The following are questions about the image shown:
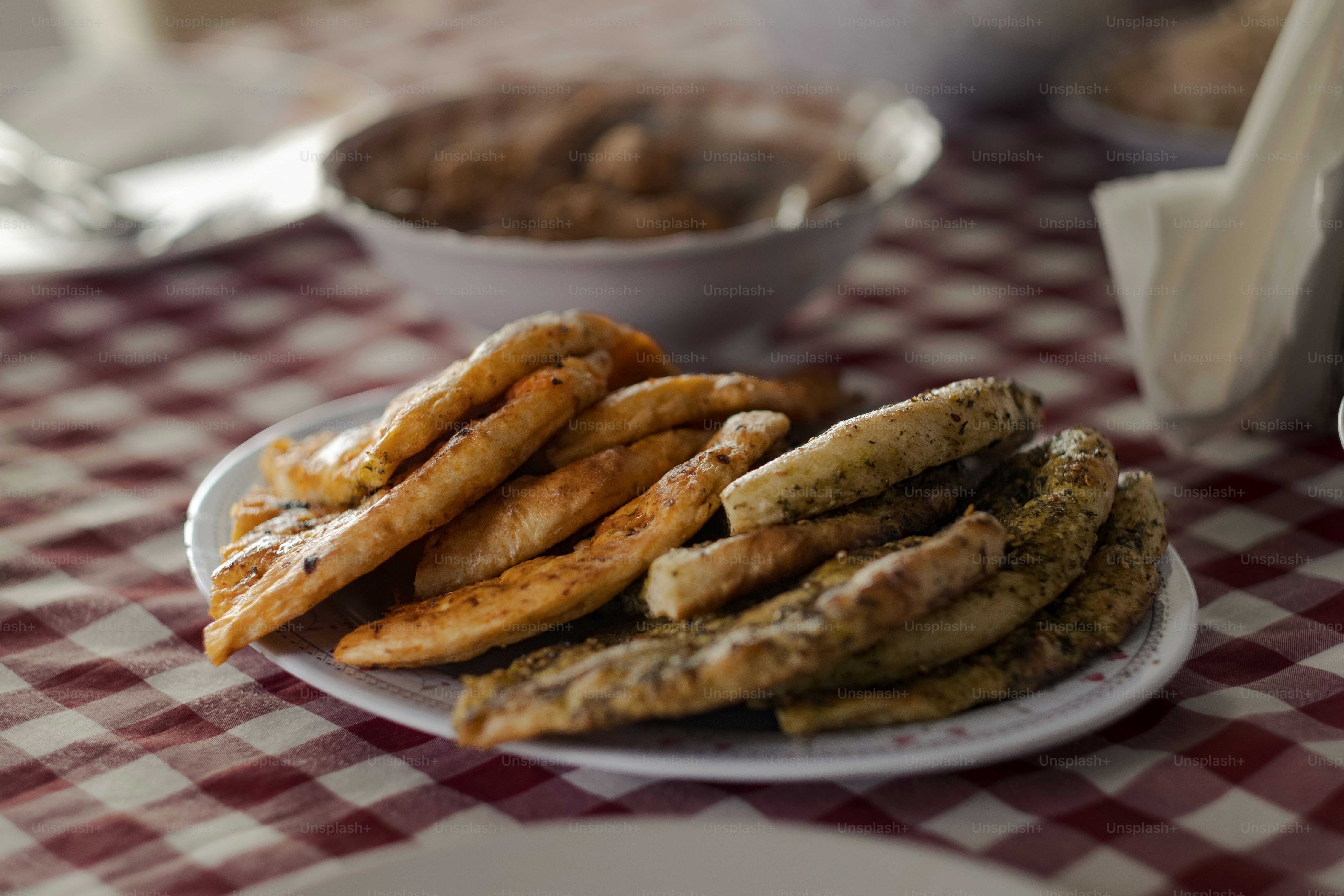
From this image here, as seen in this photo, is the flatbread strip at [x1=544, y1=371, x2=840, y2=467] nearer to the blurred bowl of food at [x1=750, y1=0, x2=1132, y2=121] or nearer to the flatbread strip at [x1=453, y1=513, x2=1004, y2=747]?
the flatbread strip at [x1=453, y1=513, x2=1004, y2=747]

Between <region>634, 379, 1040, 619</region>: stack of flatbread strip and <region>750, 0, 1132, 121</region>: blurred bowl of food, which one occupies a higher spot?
<region>750, 0, 1132, 121</region>: blurred bowl of food

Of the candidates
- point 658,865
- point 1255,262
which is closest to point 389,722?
point 658,865

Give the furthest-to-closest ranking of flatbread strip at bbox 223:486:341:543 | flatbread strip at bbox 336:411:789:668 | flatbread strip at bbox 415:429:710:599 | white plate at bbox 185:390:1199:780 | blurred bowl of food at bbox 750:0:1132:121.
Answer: blurred bowl of food at bbox 750:0:1132:121, flatbread strip at bbox 223:486:341:543, flatbread strip at bbox 415:429:710:599, flatbread strip at bbox 336:411:789:668, white plate at bbox 185:390:1199:780

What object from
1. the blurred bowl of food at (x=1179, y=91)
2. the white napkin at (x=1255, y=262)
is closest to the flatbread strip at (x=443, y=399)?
the white napkin at (x=1255, y=262)

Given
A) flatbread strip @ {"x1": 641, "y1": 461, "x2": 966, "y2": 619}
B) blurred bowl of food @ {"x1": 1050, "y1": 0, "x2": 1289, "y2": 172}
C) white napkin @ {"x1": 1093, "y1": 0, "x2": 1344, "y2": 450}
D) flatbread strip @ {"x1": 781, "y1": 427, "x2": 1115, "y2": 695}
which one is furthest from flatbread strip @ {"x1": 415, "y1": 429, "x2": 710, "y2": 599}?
blurred bowl of food @ {"x1": 1050, "y1": 0, "x2": 1289, "y2": 172}

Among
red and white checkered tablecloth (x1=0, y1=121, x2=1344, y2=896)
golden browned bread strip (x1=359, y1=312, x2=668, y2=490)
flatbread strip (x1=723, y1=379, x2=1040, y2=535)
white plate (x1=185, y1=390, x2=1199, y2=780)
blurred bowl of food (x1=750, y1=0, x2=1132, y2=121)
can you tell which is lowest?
red and white checkered tablecloth (x1=0, y1=121, x2=1344, y2=896)

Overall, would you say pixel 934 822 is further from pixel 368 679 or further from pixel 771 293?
pixel 771 293

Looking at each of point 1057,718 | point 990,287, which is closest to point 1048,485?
point 1057,718
